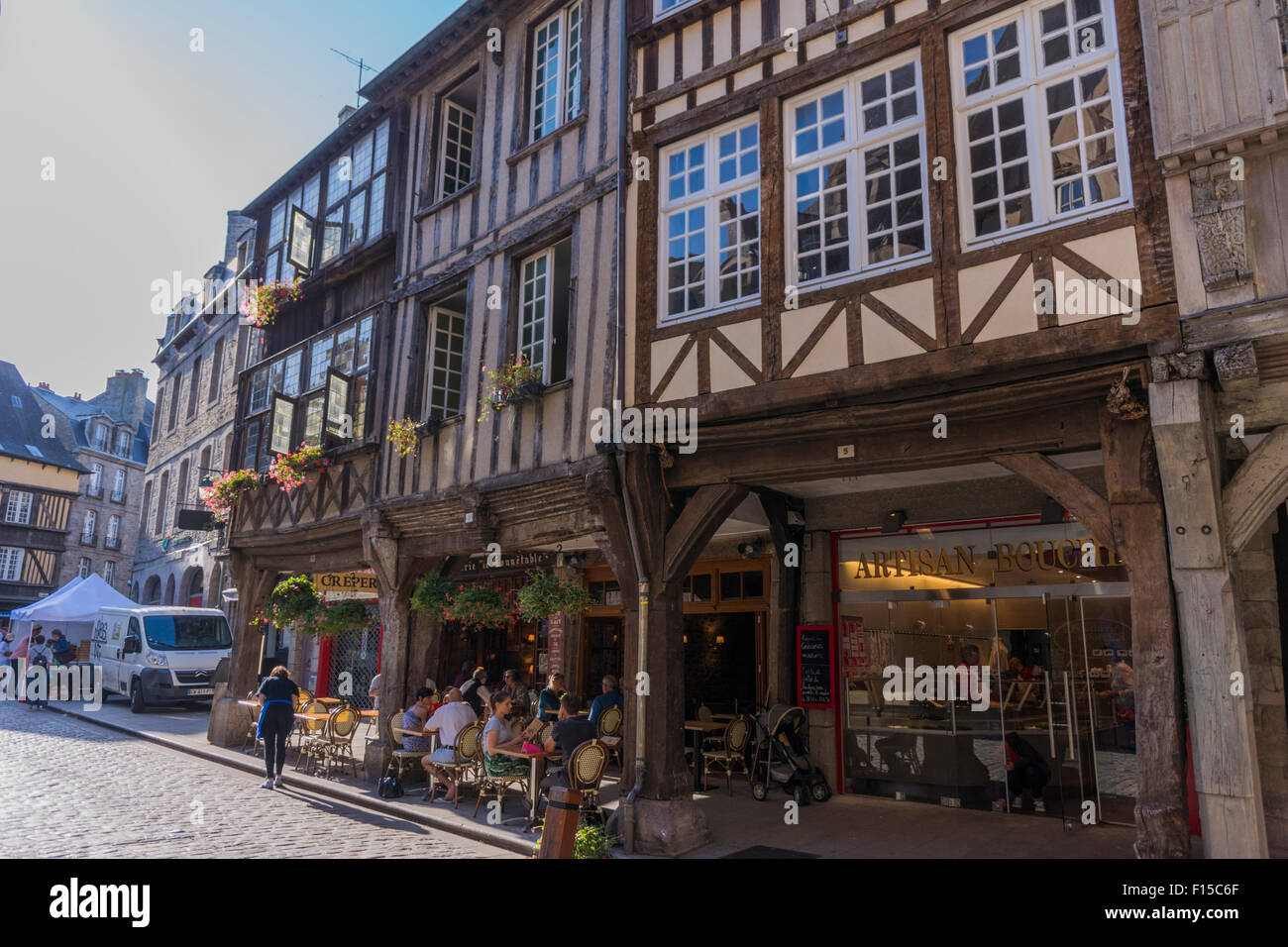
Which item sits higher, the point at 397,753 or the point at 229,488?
the point at 229,488

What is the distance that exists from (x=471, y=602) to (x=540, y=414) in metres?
2.43

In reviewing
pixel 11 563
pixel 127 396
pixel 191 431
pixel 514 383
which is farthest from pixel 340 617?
pixel 127 396

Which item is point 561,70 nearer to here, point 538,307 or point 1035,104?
point 538,307

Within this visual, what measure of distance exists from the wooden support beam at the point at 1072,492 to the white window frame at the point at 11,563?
136 feet

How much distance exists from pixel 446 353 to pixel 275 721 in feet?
16.1

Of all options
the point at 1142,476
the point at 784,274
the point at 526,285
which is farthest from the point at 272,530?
the point at 1142,476

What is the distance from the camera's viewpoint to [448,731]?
9203 mm

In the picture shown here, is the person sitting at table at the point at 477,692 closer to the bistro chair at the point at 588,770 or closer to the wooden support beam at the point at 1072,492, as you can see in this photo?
the bistro chair at the point at 588,770

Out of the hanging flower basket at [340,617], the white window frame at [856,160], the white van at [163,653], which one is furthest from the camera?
the white van at [163,653]

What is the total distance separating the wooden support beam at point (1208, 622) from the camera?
15.0ft

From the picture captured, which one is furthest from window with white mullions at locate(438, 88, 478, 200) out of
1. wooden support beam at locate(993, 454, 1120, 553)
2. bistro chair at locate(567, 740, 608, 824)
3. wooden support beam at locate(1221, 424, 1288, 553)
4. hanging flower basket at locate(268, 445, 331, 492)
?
wooden support beam at locate(1221, 424, 1288, 553)

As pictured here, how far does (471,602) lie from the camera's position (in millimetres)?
9891

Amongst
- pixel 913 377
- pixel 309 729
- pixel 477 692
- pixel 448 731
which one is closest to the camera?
pixel 913 377

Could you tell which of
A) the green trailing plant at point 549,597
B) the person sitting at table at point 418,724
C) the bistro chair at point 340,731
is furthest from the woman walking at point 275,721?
the green trailing plant at point 549,597
